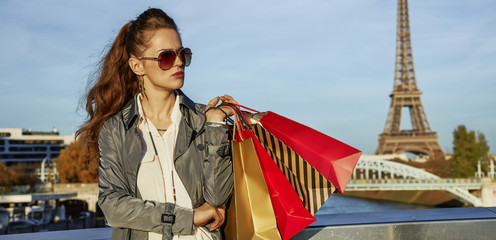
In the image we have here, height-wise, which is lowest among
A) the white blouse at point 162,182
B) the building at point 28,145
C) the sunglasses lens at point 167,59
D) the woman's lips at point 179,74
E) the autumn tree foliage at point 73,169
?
the white blouse at point 162,182

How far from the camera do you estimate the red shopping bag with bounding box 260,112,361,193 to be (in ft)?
4.86

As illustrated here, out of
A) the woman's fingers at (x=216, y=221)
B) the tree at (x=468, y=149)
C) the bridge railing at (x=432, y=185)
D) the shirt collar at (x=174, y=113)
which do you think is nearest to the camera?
the woman's fingers at (x=216, y=221)

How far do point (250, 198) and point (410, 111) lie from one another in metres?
50.0

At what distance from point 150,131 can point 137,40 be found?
0.29 metres

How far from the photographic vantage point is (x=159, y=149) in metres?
1.58

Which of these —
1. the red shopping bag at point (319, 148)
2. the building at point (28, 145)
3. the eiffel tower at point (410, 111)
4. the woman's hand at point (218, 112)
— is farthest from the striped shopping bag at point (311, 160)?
the building at point (28, 145)

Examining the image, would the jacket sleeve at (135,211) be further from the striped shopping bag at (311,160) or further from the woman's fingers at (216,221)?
the striped shopping bag at (311,160)

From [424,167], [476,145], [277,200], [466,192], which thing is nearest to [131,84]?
[277,200]

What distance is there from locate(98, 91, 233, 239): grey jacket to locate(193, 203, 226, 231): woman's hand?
0.02 meters

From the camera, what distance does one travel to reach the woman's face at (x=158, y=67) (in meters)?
1.59

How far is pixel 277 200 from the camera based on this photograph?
141 centimetres

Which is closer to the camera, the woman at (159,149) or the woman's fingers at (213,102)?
the woman at (159,149)

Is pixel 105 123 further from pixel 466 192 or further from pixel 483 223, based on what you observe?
pixel 466 192

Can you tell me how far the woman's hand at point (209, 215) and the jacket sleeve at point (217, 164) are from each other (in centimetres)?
Result: 3
